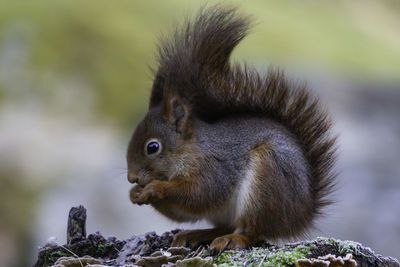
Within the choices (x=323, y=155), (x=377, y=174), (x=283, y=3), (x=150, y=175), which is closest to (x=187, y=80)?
(x=150, y=175)

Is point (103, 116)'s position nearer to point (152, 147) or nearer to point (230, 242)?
point (152, 147)

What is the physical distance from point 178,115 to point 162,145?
127 mm

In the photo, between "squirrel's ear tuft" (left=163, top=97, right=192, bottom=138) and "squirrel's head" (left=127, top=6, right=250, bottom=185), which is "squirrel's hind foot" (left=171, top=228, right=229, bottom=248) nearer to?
"squirrel's head" (left=127, top=6, right=250, bottom=185)

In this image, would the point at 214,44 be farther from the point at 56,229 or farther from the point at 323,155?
the point at 56,229

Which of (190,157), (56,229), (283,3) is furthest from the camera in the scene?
(283,3)

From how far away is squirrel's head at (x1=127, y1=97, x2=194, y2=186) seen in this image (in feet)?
7.29

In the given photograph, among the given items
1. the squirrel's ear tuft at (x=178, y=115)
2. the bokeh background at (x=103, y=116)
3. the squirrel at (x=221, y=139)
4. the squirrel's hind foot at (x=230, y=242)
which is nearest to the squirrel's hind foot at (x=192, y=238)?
the squirrel at (x=221, y=139)

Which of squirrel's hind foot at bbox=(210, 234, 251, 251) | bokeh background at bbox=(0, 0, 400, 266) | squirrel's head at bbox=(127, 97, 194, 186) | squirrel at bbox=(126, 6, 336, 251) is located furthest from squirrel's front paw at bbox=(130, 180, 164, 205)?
bokeh background at bbox=(0, 0, 400, 266)

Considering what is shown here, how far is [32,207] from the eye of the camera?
15.5 ft

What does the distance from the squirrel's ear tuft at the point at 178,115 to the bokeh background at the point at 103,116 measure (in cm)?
155

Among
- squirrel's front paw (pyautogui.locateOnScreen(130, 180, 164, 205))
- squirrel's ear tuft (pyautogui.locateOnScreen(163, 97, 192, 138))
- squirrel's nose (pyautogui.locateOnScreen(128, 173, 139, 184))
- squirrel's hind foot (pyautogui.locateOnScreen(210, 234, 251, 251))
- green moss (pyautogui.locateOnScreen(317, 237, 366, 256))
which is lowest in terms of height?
green moss (pyautogui.locateOnScreen(317, 237, 366, 256))

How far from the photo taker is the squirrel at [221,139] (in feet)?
6.91

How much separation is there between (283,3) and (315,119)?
5.99 metres

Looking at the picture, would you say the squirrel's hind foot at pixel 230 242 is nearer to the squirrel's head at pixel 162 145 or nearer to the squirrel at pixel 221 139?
the squirrel at pixel 221 139
